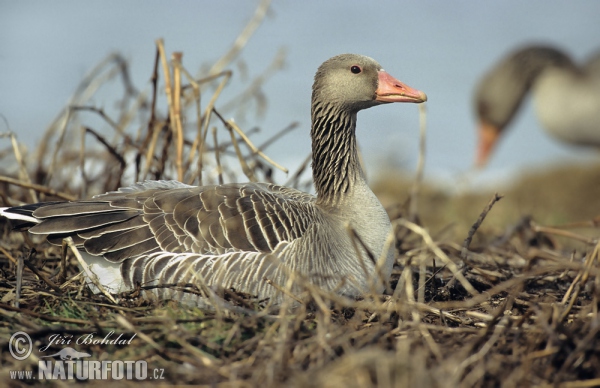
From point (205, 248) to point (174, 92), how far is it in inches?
90.9

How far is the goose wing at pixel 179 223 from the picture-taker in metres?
4.82

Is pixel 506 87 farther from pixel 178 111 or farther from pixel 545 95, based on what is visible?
pixel 178 111

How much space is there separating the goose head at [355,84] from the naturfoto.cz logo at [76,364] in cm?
279

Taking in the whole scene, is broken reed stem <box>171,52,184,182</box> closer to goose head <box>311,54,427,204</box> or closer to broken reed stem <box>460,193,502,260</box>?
goose head <box>311,54,427,204</box>

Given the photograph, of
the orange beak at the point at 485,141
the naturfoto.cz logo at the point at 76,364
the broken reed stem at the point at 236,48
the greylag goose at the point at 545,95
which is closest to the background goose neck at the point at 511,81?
the greylag goose at the point at 545,95

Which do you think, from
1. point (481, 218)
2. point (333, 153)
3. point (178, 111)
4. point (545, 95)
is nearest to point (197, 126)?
point (178, 111)

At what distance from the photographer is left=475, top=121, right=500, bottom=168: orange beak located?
1492 cm

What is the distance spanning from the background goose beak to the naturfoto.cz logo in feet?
9.56

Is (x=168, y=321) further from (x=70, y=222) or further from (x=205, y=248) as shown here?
(x=70, y=222)

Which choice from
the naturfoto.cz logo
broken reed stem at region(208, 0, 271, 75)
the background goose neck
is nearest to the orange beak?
the background goose neck

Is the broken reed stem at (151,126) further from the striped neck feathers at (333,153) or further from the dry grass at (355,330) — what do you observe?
the striped neck feathers at (333,153)

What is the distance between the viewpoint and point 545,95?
46.3ft

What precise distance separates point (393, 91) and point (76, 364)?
327 cm

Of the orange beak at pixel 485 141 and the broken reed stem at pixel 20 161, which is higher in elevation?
the broken reed stem at pixel 20 161
